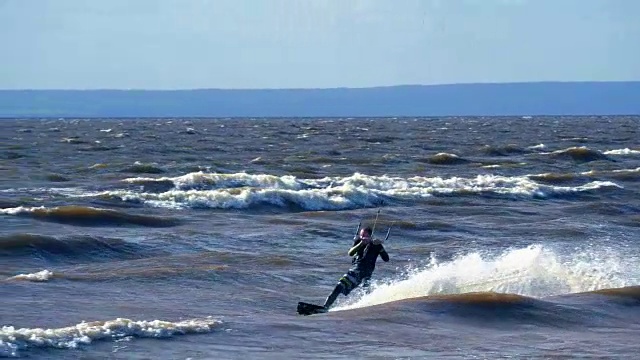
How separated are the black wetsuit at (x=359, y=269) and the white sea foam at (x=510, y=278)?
81 centimetres

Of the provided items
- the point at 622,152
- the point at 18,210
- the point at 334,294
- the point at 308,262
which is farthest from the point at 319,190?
the point at 622,152

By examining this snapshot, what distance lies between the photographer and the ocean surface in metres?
16.0

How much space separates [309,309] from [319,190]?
2098 centimetres

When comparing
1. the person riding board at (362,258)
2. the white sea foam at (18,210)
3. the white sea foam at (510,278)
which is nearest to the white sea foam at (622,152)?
the white sea foam at (18,210)

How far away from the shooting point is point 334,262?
25.2m

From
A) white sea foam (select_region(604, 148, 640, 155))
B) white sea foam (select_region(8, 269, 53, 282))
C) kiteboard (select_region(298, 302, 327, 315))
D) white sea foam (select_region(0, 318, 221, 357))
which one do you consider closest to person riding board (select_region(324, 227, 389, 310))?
kiteboard (select_region(298, 302, 327, 315))

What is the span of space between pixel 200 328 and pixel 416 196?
24.6 meters

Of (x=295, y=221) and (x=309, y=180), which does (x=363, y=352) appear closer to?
(x=295, y=221)

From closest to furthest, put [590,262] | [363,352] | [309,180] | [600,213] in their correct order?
[363,352] → [590,262] → [600,213] → [309,180]

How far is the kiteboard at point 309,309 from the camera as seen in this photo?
1847cm

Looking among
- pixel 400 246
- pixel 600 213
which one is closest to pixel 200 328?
pixel 400 246

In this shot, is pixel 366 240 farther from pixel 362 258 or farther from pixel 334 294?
pixel 334 294

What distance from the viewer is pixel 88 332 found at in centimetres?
1529

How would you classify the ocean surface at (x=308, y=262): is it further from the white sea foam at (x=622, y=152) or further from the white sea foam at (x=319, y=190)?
the white sea foam at (x=622, y=152)
